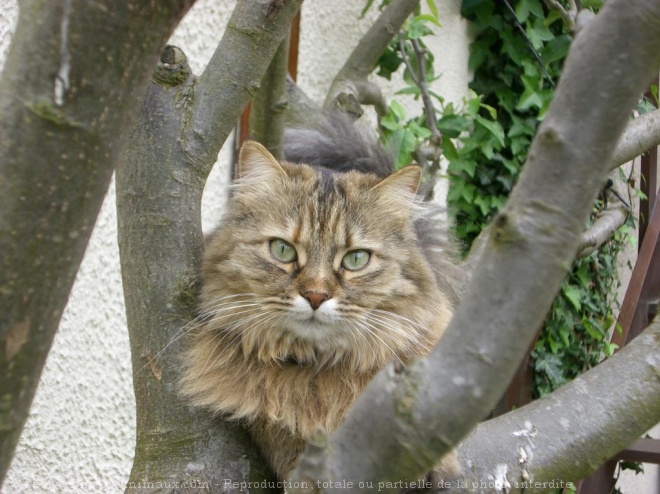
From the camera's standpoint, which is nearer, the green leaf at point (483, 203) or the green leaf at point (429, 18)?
the green leaf at point (429, 18)

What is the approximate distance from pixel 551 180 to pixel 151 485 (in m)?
0.99

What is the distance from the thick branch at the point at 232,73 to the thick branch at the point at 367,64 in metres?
0.92

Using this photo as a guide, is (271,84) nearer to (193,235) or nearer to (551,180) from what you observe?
(193,235)

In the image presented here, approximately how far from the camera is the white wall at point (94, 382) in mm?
2594

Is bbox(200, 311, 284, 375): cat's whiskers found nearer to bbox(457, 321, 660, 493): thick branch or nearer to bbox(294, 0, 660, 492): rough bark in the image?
bbox(457, 321, 660, 493): thick branch

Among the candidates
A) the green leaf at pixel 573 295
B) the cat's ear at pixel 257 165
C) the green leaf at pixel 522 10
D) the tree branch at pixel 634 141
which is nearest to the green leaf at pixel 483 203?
the green leaf at pixel 573 295

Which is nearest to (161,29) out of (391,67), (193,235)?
(193,235)

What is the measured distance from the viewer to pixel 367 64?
2.64 metres

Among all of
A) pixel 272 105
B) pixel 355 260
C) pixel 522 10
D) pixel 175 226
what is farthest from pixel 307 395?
pixel 522 10

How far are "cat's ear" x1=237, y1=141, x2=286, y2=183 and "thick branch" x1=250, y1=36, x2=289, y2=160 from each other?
0.27 meters

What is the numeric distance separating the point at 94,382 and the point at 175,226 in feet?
4.77

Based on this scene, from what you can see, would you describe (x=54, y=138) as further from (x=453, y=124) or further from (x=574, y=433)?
(x=453, y=124)

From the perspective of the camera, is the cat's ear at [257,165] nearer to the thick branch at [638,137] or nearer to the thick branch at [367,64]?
the thick branch at [367,64]

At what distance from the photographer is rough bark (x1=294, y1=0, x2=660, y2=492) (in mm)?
633
